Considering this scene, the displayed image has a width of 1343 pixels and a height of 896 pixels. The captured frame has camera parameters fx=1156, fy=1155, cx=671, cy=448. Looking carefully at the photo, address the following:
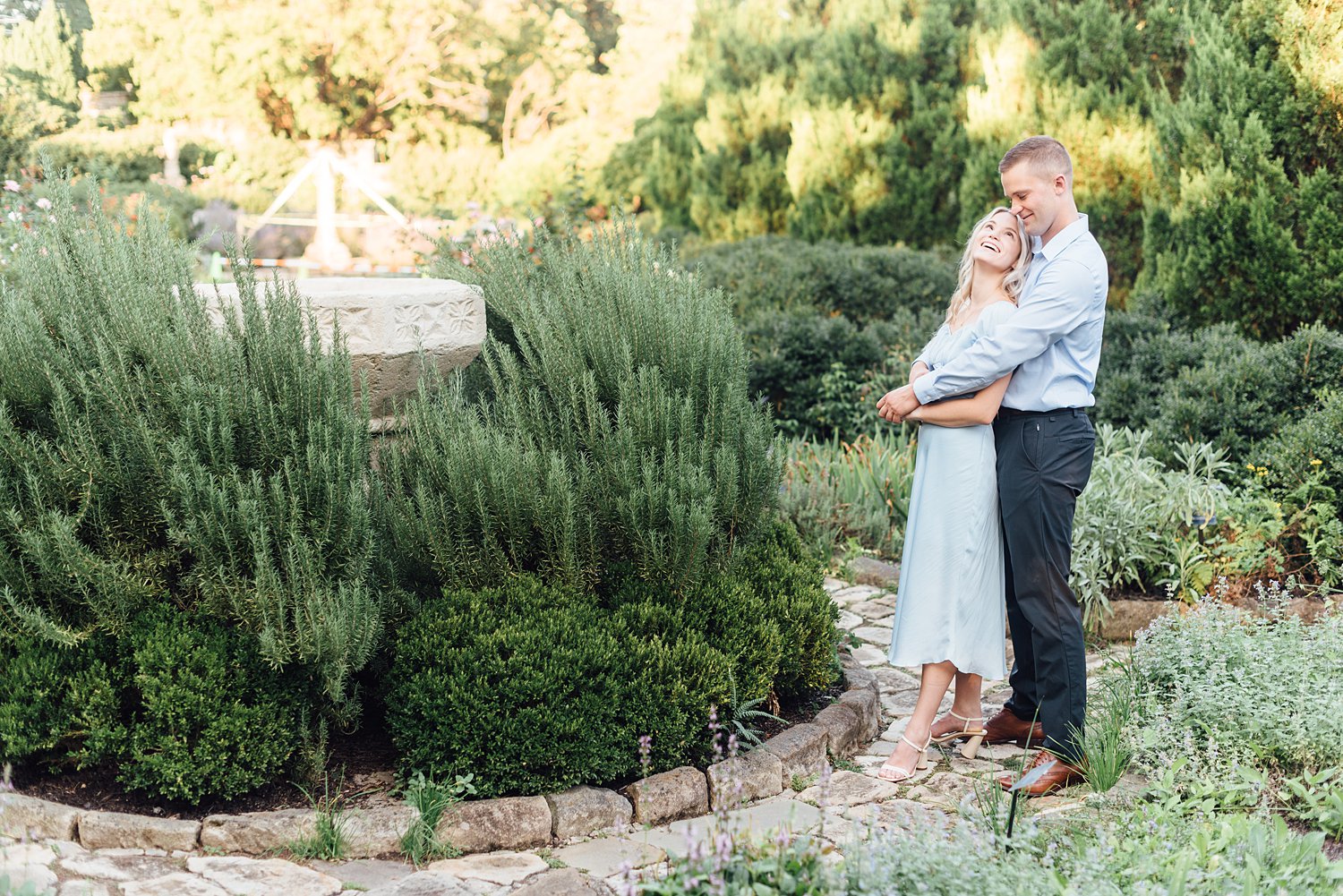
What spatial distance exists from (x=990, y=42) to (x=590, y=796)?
854 cm

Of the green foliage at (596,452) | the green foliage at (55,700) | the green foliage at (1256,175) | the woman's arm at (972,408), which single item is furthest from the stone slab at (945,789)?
the green foliage at (1256,175)

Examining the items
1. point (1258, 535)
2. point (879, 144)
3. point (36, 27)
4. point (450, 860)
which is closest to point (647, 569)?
point (450, 860)

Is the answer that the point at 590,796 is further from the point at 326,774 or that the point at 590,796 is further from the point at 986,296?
the point at 986,296

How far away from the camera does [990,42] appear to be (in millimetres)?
9992

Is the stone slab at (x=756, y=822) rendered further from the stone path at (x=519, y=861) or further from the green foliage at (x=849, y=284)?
the green foliage at (x=849, y=284)

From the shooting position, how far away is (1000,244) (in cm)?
382

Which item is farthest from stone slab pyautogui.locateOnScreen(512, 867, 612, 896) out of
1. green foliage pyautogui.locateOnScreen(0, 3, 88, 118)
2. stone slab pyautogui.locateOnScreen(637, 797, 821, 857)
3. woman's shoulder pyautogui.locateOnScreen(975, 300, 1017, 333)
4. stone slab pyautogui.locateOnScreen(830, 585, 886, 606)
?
green foliage pyautogui.locateOnScreen(0, 3, 88, 118)

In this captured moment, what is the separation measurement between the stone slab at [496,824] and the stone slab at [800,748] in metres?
0.81

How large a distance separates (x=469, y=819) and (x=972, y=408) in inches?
78.4

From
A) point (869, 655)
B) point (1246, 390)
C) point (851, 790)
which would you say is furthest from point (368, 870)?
point (1246, 390)

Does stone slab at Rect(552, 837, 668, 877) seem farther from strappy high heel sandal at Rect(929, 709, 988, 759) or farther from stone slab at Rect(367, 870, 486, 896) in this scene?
strappy high heel sandal at Rect(929, 709, 988, 759)

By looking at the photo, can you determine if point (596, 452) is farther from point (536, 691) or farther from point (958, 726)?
point (958, 726)

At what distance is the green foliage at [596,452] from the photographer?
145 inches

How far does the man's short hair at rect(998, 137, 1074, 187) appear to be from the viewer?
3715mm
